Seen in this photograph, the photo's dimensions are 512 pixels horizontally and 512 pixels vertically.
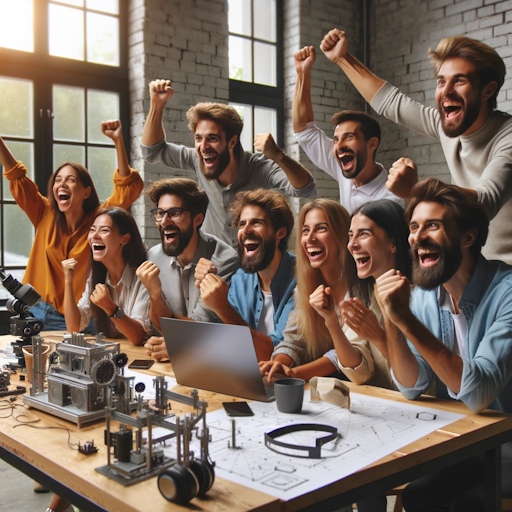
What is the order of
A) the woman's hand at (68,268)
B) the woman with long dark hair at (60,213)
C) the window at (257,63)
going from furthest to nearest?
the window at (257,63) < the woman with long dark hair at (60,213) < the woman's hand at (68,268)

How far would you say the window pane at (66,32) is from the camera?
15.6 feet

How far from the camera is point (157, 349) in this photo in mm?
2701

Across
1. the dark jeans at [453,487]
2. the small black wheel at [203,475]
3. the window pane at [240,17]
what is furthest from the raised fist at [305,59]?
the window pane at [240,17]

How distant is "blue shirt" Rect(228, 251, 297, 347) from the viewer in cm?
273

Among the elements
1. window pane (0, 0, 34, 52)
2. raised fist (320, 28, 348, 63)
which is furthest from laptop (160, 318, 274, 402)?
window pane (0, 0, 34, 52)

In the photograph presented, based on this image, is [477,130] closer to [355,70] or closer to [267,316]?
[355,70]

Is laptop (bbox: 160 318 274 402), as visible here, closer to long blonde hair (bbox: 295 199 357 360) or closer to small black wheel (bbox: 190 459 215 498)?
long blonde hair (bbox: 295 199 357 360)

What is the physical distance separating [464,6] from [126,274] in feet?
11.8

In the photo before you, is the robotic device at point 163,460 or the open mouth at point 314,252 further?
the open mouth at point 314,252

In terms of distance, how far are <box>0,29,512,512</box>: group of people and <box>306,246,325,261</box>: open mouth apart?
1 cm

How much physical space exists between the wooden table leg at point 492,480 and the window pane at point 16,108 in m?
4.14

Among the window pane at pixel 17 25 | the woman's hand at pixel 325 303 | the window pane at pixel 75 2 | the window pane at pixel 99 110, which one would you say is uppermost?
the window pane at pixel 75 2

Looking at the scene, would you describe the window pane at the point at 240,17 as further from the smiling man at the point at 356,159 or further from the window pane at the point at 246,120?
the smiling man at the point at 356,159

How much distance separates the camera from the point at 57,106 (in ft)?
15.8
